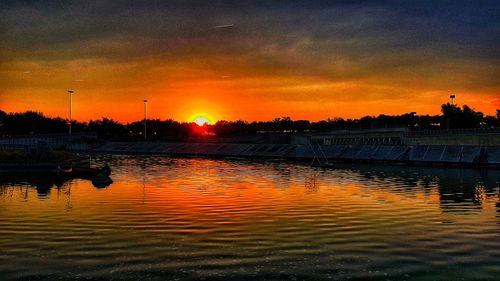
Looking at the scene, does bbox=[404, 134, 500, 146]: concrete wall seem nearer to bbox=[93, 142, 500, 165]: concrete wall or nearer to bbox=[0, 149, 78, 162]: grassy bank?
bbox=[93, 142, 500, 165]: concrete wall

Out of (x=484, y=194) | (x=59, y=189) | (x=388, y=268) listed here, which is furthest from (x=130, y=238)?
(x=484, y=194)

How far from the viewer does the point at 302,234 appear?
27.9m

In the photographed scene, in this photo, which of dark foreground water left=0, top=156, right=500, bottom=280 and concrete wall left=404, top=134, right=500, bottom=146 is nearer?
dark foreground water left=0, top=156, right=500, bottom=280

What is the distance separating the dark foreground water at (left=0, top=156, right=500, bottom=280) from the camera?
20234 mm

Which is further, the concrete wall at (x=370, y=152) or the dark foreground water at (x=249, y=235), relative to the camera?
the concrete wall at (x=370, y=152)

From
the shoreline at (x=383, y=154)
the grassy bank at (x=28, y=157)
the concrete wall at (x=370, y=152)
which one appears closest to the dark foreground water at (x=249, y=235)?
the grassy bank at (x=28, y=157)

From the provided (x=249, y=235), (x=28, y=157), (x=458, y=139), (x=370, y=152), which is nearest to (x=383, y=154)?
A: (x=370, y=152)

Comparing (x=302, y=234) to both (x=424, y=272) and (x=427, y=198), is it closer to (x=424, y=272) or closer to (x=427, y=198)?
(x=424, y=272)

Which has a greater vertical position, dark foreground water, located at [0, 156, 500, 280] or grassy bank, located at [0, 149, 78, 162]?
grassy bank, located at [0, 149, 78, 162]

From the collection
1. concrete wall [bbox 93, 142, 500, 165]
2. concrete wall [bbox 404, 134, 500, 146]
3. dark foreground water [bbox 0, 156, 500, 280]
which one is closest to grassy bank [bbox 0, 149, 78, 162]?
dark foreground water [bbox 0, 156, 500, 280]

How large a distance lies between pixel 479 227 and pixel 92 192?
3929cm

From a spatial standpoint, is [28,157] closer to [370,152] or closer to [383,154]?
[383,154]

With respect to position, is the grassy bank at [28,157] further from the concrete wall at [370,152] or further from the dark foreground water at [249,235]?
the concrete wall at [370,152]

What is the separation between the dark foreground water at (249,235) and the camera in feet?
66.4
